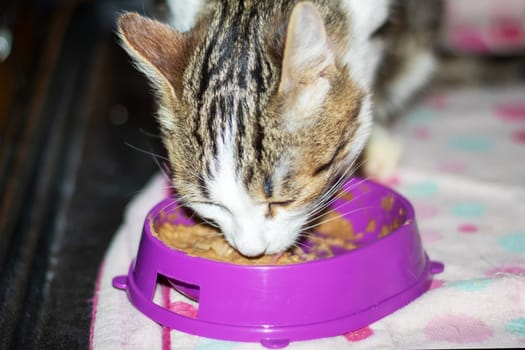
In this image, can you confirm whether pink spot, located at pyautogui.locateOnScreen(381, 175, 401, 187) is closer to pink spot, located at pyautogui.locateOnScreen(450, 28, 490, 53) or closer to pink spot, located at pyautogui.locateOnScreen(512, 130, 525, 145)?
pink spot, located at pyautogui.locateOnScreen(512, 130, 525, 145)

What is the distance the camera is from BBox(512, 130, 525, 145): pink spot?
6.86 ft

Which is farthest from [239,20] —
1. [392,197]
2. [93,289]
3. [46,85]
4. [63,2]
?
[63,2]

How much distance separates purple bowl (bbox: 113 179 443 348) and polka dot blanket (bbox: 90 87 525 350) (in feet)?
0.09

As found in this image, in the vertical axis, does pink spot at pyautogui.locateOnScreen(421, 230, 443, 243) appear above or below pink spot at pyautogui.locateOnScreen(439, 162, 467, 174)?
below

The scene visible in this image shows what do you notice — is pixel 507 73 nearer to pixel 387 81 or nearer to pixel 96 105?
pixel 387 81

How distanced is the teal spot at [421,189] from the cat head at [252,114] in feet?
1.73

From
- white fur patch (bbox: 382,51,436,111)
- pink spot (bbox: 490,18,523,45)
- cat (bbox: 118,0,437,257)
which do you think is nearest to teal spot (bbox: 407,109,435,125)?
white fur patch (bbox: 382,51,436,111)

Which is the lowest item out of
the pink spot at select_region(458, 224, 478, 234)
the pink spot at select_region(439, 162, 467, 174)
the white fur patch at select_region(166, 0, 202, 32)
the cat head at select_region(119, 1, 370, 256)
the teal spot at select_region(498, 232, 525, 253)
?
the pink spot at select_region(458, 224, 478, 234)

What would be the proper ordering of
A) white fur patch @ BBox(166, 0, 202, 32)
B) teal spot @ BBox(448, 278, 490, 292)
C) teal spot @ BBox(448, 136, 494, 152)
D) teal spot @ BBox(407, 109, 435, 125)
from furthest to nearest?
teal spot @ BBox(407, 109, 435, 125) < teal spot @ BBox(448, 136, 494, 152) < white fur patch @ BBox(166, 0, 202, 32) < teal spot @ BBox(448, 278, 490, 292)

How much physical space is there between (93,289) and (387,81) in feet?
3.07

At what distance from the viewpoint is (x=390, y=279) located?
1290mm

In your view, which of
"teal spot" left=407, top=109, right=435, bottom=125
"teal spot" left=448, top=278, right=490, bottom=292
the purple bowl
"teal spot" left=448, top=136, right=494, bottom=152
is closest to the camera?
the purple bowl

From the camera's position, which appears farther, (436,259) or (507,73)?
(507,73)

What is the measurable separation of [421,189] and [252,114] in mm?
769
